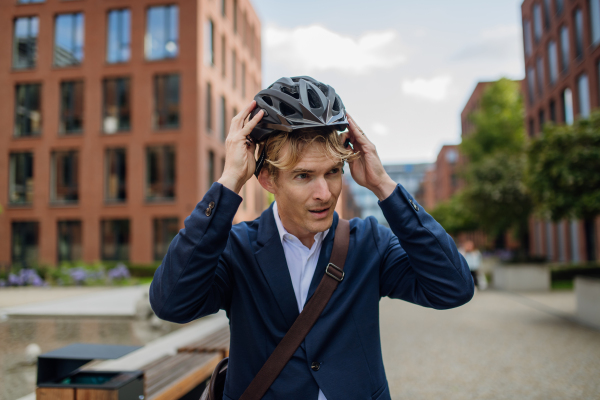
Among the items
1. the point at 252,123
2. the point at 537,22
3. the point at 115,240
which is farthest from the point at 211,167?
the point at 252,123

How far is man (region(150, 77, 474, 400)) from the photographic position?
184 centimetres

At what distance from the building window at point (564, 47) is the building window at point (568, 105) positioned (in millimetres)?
1322

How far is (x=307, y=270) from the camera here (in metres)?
2.09

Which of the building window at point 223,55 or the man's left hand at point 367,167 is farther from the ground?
the building window at point 223,55

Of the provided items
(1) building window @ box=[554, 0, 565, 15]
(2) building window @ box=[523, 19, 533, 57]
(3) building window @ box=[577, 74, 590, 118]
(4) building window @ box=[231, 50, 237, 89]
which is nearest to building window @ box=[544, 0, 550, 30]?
(1) building window @ box=[554, 0, 565, 15]

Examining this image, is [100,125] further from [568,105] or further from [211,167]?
[568,105]

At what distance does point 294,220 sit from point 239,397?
2.46ft

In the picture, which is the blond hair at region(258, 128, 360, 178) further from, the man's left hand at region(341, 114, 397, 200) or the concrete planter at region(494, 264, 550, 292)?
the concrete planter at region(494, 264, 550, 292)

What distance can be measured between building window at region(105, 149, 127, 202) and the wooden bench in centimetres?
2235

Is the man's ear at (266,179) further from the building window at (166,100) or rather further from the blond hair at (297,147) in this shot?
the building window at (166,100)

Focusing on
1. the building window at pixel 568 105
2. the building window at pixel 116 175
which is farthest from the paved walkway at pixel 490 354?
the building window at pixel 116 175

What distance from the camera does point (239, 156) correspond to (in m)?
A: 1.95

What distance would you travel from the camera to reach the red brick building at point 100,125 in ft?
84.3

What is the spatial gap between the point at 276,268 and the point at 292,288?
0.35 feet
